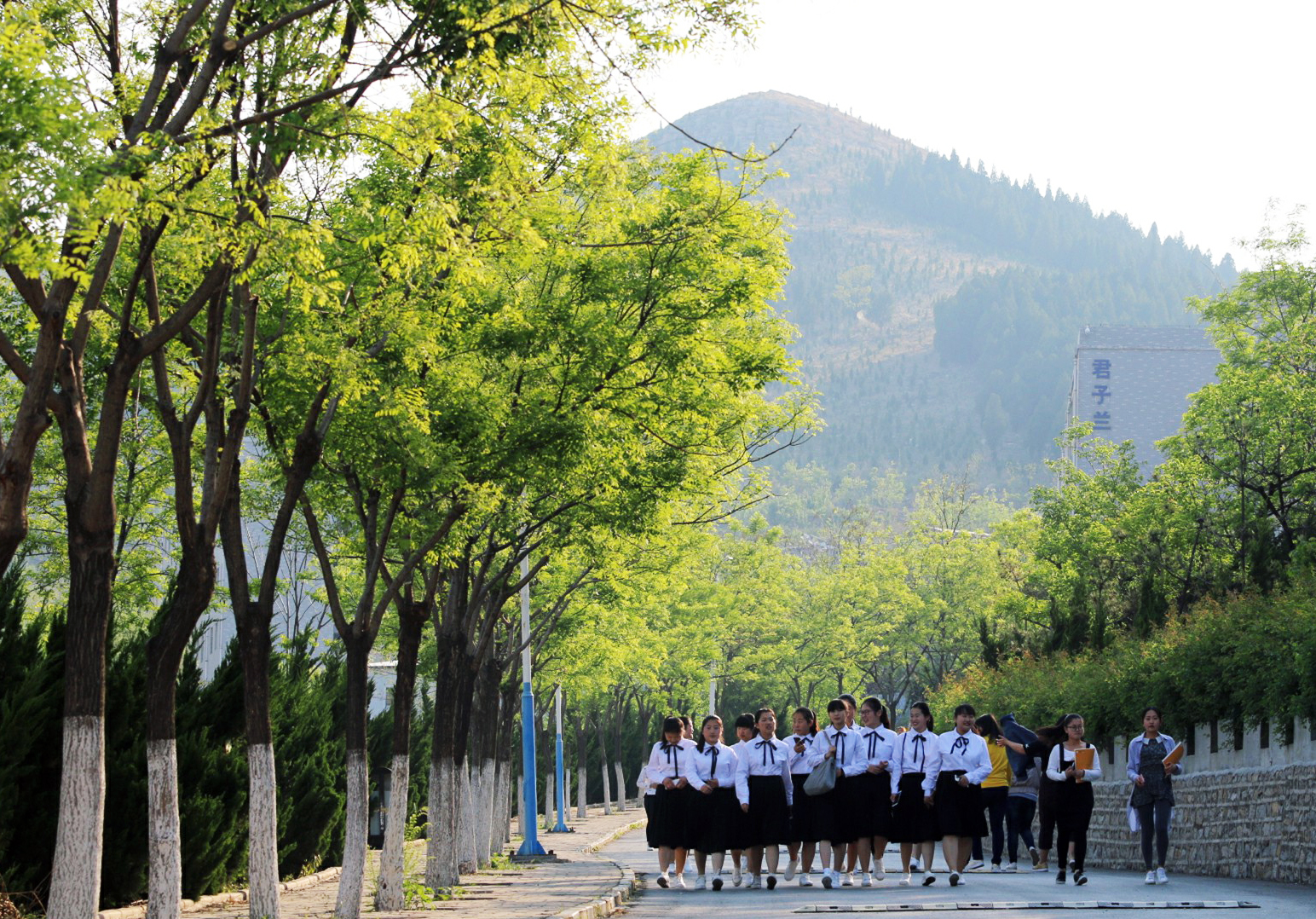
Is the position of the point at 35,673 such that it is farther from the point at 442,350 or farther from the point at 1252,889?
the point at 1252,889

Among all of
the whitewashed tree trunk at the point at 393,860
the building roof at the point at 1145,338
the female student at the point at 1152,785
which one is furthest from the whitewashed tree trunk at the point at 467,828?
the building roof at the point at 1145,338

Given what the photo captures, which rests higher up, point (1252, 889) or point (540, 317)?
point (540, 317)

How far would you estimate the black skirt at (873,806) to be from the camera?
62.1ft

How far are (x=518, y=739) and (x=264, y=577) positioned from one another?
142 ft

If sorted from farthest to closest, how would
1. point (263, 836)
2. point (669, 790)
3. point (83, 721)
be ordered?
1. point (669, 790)
2. point (263, 836)
3. point (83, 721)

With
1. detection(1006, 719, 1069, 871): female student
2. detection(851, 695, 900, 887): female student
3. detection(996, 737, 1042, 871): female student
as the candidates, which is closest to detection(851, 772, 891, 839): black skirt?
detection(851, 695, 900, 887): female student

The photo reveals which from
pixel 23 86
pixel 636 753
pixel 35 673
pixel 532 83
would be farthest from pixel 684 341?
pixel 636 753

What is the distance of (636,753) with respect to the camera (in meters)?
80.4

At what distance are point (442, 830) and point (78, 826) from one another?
1005 cm

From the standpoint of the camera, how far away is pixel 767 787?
63.9 feet

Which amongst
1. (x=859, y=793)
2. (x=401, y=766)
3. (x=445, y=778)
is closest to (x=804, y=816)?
(x=859, y=793)

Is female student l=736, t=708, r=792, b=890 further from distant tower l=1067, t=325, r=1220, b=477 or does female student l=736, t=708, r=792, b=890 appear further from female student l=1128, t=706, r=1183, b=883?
distant tower l=1067, t=325, r=1220, b=477

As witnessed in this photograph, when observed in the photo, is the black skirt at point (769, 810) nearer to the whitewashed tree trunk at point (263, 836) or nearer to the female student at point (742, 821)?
the female student at point (742, 821)

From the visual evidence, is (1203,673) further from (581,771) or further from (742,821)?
(581,771)
